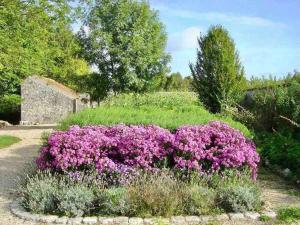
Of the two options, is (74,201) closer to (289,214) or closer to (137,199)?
(137,199)

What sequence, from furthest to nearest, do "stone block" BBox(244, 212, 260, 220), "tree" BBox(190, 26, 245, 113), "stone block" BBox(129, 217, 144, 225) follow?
1. "tree" BBox(190, 26, 245, 113)
2. "stone block" BBox(244, 212, 260, 220)
3. "stone block" BBox(129, 217, 144, 225)

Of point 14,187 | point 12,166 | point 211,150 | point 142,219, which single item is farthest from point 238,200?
point 12,166

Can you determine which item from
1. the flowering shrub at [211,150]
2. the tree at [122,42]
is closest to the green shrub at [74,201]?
the flowering shrub at [211,150]

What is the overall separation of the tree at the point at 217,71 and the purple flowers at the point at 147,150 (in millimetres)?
11121

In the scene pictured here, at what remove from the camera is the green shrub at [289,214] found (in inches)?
285

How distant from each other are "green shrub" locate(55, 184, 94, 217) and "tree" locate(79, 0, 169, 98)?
20463 millimetres

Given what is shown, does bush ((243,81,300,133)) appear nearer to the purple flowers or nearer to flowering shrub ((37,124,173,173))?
the purple flowers

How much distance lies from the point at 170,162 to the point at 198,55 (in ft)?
41.1

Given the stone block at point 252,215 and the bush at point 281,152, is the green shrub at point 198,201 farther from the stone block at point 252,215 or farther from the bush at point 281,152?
the bush at point 281,152

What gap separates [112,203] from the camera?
7.39 metres

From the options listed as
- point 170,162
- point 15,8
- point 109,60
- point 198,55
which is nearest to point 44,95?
point 109,60

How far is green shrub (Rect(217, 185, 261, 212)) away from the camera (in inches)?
299

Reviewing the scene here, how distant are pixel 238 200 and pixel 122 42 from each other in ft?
70.1

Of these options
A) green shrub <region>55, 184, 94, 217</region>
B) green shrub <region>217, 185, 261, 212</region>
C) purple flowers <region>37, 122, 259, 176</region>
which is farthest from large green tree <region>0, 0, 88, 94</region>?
green shrub <region>217, 185, 261, 212</region>
